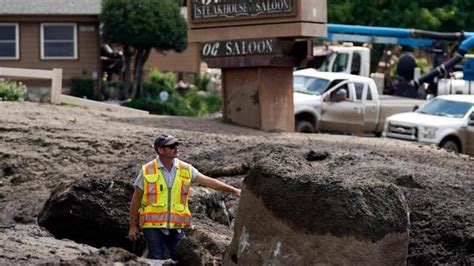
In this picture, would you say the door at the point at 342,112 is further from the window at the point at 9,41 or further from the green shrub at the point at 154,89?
the window at the point at 9,41

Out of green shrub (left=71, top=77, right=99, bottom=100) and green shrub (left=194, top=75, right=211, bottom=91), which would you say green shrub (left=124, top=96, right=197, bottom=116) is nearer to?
green shrub (left=71, top=77, right=99, bottom=100)

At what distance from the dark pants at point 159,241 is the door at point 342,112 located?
59.8 feet

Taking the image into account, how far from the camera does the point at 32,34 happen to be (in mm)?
41062

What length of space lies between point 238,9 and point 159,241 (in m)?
12.4

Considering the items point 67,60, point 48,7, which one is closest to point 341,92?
point 67,60

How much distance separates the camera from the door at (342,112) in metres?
29.9

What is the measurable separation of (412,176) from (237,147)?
4188 millimetres

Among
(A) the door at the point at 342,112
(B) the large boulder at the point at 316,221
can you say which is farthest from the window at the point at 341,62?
(B) the large boulder at the point at 316,221

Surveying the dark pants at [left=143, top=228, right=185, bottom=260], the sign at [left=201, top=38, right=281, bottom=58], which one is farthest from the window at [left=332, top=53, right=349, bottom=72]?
the dark pants at [left=143, top=228, right=185, bottom=260]

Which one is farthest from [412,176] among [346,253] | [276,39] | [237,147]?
[276,39]

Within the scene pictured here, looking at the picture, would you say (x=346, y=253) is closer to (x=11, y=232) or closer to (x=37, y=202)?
(x=11, y=232)

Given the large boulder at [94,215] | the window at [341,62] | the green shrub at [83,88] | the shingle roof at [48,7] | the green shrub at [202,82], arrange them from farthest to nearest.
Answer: the green shrub at [202,82] → the shingle roof at [48,7] → the green shrub at [83,88] → the window at [341,62] → the large boulder at [94,215]

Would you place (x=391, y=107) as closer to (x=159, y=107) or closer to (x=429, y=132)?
(x=429, y=132)

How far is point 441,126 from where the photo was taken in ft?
91.4
